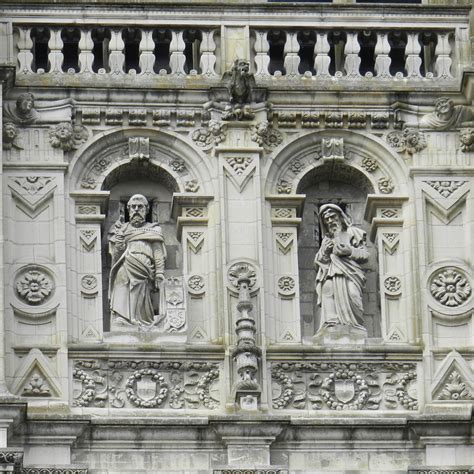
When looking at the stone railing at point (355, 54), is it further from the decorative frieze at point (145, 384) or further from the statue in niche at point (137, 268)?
the decorative frieze at point (145, 384)

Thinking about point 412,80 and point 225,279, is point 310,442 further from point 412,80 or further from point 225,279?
point 412,80

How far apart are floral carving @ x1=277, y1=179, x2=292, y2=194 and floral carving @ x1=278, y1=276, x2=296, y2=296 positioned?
Result: 1.10m

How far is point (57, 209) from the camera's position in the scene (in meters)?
41.1

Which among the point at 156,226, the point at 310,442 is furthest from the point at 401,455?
the point at 156,226

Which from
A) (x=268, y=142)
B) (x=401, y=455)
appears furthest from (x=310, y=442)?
(x=268, y=142)

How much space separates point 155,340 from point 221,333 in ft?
2.49

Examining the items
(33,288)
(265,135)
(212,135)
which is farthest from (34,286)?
(265,135)

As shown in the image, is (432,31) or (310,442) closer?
(310,442)

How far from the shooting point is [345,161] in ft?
137

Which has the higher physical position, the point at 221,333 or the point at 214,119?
the point at 214,119

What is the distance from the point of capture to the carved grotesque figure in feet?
136

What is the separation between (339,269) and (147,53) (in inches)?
139

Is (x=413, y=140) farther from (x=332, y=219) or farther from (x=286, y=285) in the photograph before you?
(x=286, y=285)

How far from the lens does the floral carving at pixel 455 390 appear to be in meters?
40.4
